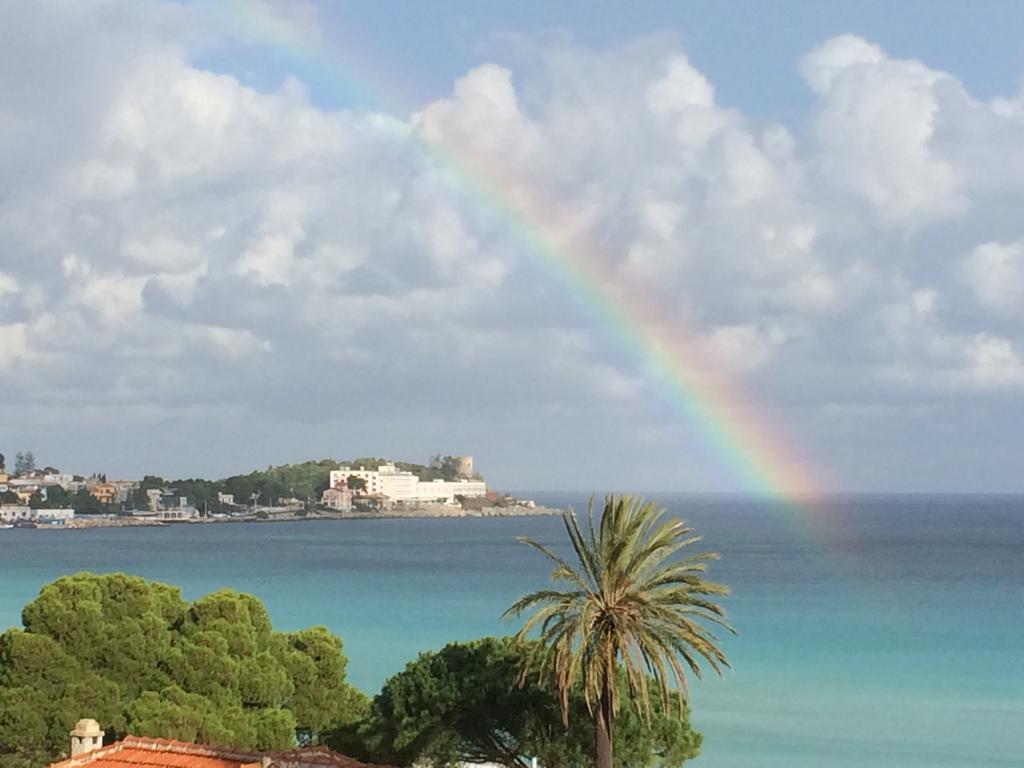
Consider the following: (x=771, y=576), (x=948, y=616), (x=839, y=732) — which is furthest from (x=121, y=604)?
(x=771, y=576)

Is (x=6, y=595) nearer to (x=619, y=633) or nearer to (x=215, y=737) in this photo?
(x=215, y=737)

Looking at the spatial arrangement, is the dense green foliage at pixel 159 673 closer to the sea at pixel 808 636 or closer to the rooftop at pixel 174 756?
the rooftop at pixel 174 756

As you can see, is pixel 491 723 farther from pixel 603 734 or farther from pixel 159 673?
pixel 159 673

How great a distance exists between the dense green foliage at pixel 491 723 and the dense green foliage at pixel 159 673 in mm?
6182

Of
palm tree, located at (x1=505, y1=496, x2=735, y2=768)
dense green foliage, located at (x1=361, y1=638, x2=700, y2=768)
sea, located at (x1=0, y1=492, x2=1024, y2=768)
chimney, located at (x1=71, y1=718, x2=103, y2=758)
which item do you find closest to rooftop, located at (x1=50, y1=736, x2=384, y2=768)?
chimney, located at (x1=71, y1=718, x2=103, y2=758)

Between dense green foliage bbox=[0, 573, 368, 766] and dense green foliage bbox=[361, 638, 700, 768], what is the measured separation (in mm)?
6182

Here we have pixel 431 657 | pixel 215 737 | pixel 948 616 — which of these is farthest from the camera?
pixel 948 616

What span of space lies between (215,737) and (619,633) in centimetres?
1256

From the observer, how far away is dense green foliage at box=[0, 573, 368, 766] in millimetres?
34375

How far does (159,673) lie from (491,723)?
1163cm

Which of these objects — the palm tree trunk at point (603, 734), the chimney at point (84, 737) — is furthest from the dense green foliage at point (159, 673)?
the palm tree trunk at point (603, 734)

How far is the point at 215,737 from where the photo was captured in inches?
1304

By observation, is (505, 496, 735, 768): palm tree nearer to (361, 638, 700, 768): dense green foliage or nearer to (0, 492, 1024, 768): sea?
(361, 638, 700, 768): dense green foliage

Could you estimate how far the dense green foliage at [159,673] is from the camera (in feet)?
113
